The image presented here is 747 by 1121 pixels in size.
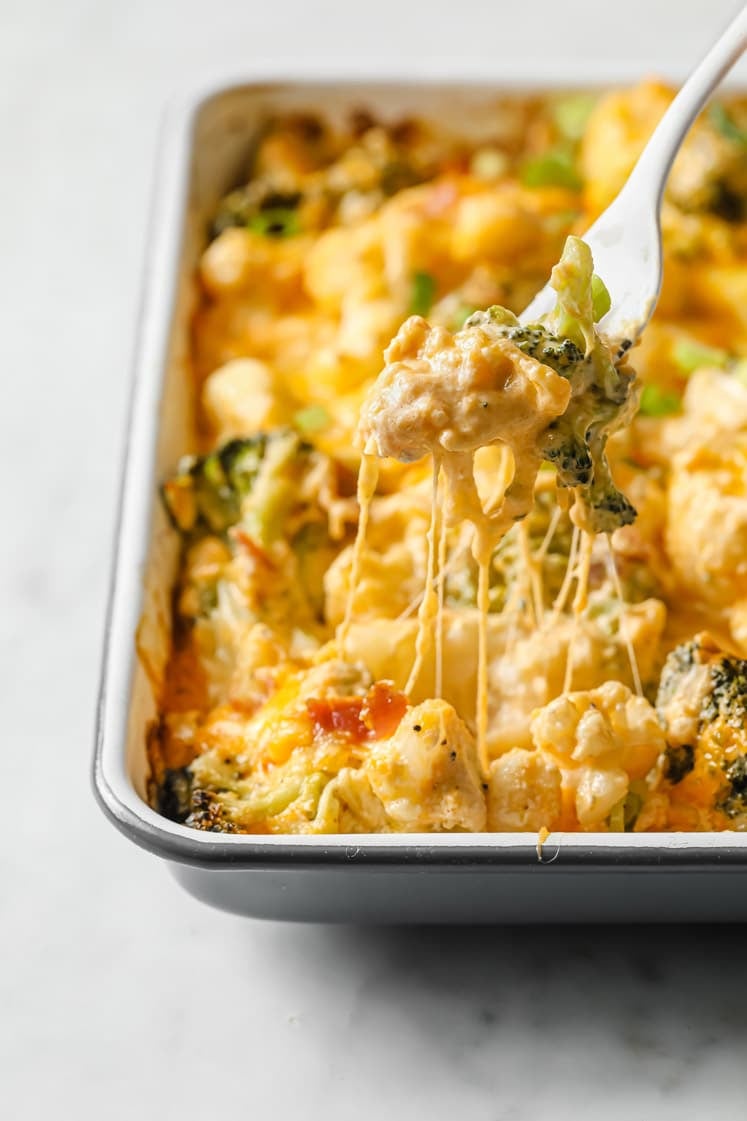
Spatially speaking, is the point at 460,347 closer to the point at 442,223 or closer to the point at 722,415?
the point at 722,415

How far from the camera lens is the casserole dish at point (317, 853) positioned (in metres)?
2.24

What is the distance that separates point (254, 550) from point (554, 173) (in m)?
1.41

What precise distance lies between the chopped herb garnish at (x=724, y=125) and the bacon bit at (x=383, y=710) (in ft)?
6.16

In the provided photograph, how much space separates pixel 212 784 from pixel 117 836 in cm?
50

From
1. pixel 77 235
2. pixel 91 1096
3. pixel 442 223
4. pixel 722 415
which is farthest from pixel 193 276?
pixel 91 1096

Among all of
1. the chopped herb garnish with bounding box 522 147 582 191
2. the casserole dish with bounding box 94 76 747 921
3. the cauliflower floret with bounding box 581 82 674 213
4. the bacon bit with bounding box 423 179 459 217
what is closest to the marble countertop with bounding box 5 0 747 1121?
the casserole dish with bounding box 94 76 747 921

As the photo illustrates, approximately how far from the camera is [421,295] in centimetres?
341

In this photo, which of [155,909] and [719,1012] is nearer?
[719,1012]

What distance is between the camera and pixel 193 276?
142 inches

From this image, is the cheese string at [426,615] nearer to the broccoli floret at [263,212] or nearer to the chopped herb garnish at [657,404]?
the chopped herb garnish at [657,404]

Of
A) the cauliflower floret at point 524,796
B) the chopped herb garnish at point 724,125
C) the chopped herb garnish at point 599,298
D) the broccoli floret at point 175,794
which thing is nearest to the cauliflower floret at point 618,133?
the chopped herb garnish at point 724,125

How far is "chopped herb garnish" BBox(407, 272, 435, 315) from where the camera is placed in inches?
134

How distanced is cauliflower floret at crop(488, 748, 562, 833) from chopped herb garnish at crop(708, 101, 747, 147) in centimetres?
192

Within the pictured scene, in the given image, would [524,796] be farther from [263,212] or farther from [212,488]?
[263,212]
